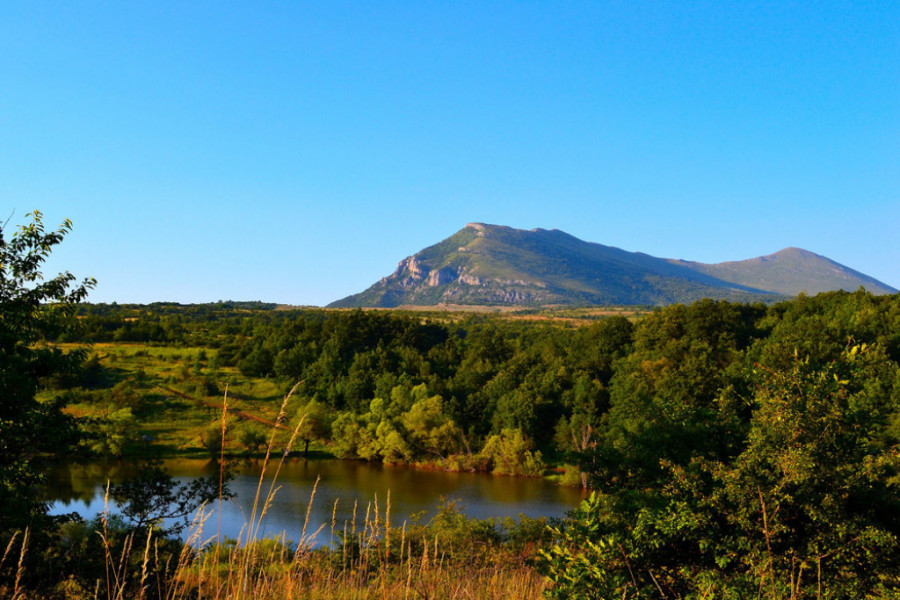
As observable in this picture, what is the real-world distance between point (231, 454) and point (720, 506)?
3971 cm

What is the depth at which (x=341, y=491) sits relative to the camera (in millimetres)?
36625

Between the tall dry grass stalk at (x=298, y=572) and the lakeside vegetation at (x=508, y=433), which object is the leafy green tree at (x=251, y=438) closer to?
the lakeside vegetation at (x=508, y=433)

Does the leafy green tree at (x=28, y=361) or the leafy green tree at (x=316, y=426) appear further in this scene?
the leafy green tree at (x=316, y=426)

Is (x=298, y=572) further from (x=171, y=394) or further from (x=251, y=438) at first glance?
(x=171, y=394)

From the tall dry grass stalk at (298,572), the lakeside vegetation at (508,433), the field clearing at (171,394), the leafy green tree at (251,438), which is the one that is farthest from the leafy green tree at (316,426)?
the tall dry grass stalk at (298,572)

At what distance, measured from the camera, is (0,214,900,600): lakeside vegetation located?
5730 mm

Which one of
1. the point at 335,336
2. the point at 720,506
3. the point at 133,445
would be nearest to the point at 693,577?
the point at 720,506

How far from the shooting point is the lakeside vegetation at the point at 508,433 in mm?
5730

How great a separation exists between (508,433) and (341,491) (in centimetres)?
1392

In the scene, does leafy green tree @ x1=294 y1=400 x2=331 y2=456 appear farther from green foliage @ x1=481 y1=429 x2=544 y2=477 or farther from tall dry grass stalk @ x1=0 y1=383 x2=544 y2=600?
tall dry grass stalk @ x1=0 y1=383 x2=544 y2=600

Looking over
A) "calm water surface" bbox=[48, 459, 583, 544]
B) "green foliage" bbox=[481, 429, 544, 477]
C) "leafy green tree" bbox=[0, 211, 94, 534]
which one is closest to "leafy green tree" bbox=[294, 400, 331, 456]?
"calm water surface" bbox=[48, 459, 583, 544]

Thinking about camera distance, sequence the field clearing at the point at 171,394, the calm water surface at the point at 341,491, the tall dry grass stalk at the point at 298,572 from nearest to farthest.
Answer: the tall dry grass stalk at the point at 298,572 < the calm water surface at the point at 341,491 < the field clearing at the point at 171,394

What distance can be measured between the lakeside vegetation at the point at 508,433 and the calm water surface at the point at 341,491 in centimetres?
221

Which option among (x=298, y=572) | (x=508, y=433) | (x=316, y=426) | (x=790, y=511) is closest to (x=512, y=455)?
(x=508, y=433)
